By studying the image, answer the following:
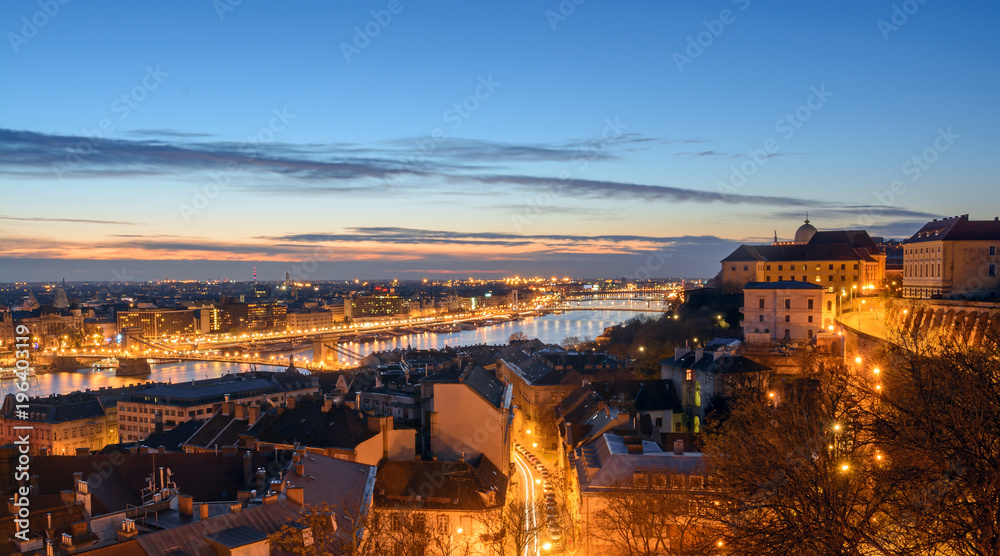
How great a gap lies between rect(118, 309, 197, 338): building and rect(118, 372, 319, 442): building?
37.4m

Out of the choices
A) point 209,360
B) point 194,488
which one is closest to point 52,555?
point 194,488

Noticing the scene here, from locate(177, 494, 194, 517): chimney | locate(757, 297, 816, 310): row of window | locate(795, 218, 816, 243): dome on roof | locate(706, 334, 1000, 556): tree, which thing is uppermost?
locate(795, 218, 816, 243): dome on roof

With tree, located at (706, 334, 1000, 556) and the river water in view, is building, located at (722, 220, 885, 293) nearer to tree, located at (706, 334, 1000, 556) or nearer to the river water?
the river water

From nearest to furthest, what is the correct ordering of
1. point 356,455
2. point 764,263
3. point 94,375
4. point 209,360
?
point 356,455 → point 764,263 → point 94,375 → point 209,360

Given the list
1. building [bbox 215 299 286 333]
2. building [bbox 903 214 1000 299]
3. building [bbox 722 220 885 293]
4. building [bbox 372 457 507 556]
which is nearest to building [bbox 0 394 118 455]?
building [bbox 372 457 507 556]

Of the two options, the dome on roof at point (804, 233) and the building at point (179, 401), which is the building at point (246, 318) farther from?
the dome on roof at point (804, 233)

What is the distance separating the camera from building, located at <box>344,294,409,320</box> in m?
70.0

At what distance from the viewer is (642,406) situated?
12.1 meters

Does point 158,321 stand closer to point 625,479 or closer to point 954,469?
point 625,479

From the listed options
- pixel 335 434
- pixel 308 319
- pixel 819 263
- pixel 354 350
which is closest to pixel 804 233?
pixel 819 263

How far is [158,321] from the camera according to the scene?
56.5 metres

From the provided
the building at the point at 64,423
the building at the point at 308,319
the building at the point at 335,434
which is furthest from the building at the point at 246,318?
the building at the point at 335,434

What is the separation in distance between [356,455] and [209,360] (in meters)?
35.8

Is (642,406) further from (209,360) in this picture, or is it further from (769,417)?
(209,360)
